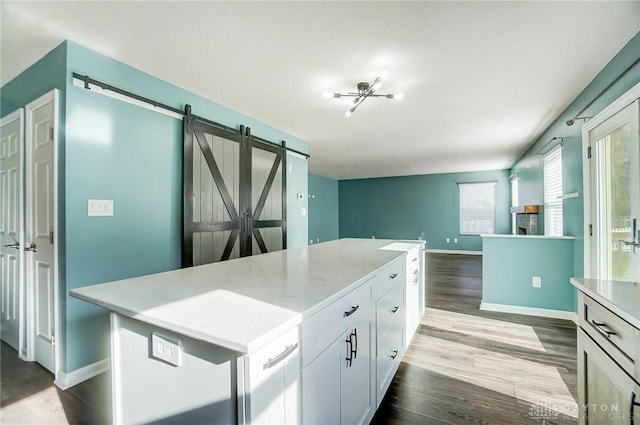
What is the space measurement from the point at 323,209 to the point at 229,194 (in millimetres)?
6441

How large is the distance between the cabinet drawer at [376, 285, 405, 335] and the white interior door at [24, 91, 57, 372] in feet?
7.53

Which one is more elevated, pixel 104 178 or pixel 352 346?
pixel 104 178

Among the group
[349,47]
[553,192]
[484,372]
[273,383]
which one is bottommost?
[484,372]

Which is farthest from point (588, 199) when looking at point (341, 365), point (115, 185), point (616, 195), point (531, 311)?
point (115, 185)

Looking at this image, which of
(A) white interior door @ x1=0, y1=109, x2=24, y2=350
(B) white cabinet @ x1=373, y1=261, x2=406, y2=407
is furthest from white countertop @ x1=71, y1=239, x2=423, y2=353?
(A) white interior door @ x1=0, y1=109, x2=24, y2=350

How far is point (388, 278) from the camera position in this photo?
182 cm

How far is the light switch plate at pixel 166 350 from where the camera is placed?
866 mm

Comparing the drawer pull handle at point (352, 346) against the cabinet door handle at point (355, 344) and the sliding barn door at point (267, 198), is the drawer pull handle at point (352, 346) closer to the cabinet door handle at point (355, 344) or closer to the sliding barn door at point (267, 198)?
the cabinet door handle at point (355, 344)

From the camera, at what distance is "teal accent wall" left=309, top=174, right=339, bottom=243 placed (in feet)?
29.6

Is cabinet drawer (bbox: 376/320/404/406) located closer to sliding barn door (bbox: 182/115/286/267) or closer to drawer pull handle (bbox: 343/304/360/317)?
drawer pull handle (bbox: 343/304/360/317)

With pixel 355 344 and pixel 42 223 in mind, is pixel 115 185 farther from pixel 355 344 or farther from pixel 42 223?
pixel 355 344

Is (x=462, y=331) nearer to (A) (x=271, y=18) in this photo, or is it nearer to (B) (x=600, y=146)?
(B) (x=600, y=146)

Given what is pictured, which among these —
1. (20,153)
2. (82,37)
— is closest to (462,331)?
(82,37)

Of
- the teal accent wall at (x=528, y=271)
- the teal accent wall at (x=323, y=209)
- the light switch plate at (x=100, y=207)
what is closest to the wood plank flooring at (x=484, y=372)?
the teal accent wall at (x=528, y=271)
